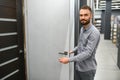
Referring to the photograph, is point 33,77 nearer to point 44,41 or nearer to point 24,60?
point 24,60

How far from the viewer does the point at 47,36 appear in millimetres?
2873

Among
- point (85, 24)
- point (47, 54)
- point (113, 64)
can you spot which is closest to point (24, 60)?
point (47, 54)

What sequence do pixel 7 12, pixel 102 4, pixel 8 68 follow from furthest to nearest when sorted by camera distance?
pixel 102 4 < pixel 8 68 < pixel 7 12

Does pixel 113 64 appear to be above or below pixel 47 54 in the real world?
below

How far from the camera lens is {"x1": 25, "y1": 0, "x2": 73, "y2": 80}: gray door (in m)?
2.73

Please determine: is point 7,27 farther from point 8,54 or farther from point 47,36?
point 47,36

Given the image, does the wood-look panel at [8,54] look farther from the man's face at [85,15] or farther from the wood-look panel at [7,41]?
the man's face at [85,15]

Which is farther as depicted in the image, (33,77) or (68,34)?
(33,77)

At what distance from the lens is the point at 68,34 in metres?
2.67

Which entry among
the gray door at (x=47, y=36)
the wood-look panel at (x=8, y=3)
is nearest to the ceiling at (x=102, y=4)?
the gray door at (x=47, y=36)

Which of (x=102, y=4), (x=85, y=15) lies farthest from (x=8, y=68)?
(x=102, y=4)

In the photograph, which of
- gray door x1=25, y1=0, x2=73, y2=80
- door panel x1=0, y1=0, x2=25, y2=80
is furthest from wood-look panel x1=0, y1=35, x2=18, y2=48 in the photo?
gray door x1=25, y1=0, x2=73, y2=80

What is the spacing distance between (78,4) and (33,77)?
5.43 ft

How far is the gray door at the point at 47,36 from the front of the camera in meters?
2.73
